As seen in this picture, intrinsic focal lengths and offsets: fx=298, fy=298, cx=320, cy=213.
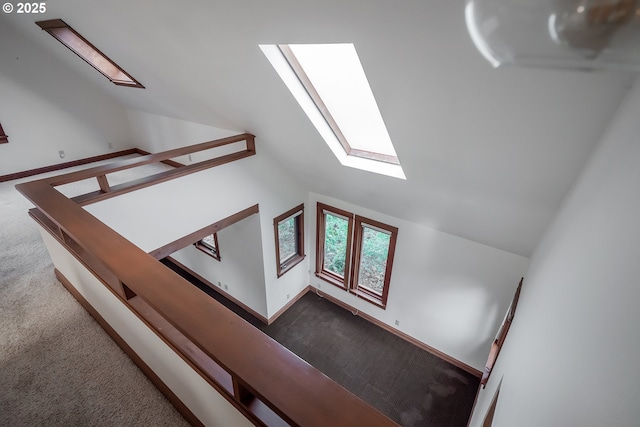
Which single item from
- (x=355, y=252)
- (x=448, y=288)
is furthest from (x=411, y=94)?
(x=355, y=252)

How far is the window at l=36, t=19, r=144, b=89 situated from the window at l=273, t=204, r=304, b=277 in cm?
264

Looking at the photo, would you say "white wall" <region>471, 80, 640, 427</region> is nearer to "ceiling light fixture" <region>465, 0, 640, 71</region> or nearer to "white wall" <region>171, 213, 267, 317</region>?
"ceiling light fixture" <region>465, 0, 640, 71</region>

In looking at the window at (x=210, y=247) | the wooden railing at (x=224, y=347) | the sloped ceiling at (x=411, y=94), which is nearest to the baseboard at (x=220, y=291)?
the window at (x=210, y=247)

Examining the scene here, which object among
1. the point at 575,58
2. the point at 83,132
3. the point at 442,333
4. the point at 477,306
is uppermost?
the point at 575,58

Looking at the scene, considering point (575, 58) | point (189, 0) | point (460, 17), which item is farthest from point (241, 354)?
point (189, 0)

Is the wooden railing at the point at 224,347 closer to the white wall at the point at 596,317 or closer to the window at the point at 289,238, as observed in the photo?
the white wall at the point at 596,317

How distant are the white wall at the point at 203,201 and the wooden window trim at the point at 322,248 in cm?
31

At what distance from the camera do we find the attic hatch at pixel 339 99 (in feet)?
7.07

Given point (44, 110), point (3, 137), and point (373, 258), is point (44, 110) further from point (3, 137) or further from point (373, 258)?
point (373, 258)

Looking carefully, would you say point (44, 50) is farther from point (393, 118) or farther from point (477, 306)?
point (477, 306)

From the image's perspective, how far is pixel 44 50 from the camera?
4621mm

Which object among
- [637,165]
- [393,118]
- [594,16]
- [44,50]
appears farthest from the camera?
[44,50]

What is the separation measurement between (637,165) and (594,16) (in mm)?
612

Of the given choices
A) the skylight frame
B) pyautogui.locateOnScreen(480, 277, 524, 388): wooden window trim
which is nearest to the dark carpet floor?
pyautogui.locateOnScreen(480, 277, 524, 388): wooden window trim
